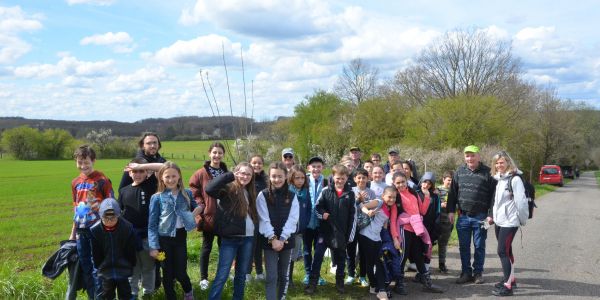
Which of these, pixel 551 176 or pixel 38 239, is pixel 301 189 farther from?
pixel 551 176

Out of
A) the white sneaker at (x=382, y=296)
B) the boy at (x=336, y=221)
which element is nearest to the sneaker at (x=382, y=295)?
the white sneaker at (x=382, y=296)

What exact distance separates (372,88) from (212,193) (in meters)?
45.6

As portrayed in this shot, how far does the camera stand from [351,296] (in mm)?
5703

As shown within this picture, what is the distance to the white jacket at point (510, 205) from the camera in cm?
588

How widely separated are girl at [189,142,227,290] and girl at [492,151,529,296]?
360 centimetres

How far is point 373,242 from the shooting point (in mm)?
5801

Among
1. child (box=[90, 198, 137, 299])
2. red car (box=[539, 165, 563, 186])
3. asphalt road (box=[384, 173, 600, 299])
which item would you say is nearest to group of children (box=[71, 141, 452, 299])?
child (box=[90, 198, 137, 299])

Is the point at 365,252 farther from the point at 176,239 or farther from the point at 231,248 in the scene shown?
the point at 176,239

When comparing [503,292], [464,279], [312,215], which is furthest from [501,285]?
[312,215]

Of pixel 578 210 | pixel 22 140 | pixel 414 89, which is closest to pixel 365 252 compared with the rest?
pixel 578 210

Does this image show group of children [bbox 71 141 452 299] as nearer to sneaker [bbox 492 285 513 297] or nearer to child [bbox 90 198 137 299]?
child [bbox 90 198 137 299]

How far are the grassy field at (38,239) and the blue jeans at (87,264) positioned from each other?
46 cm

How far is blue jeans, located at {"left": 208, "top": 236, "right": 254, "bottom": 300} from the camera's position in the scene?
4.91m

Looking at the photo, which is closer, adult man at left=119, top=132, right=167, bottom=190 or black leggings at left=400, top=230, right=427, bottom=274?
adult man at left=119, top=132, right=167, bottom=190
